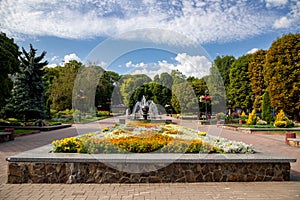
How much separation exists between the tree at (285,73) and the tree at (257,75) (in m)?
5.47

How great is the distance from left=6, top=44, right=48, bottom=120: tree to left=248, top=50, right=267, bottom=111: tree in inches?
985

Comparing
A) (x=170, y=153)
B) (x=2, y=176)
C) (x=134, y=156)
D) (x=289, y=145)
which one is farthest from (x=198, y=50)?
(x=289, y=145)

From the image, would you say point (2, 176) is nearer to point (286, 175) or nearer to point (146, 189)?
point (146, 189)

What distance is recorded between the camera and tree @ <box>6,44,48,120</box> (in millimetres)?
23609

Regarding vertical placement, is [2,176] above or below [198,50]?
below

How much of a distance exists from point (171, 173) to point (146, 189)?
0.74 meters

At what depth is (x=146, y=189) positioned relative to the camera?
548 cm

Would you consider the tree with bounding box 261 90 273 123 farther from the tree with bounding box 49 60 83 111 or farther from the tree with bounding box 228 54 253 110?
the tree with bounding box 49 60 83 111

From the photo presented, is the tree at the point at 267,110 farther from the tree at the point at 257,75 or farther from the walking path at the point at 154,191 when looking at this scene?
the walking path at the point at 154,191

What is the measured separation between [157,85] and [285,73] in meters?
18.4

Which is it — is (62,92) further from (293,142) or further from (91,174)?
(91,174)

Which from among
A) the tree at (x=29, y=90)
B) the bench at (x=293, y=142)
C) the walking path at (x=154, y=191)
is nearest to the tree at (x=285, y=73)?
the bench at (x=293, y=142)

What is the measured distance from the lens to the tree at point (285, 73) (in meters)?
27.3

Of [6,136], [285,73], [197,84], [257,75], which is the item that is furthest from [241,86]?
[6,136]
